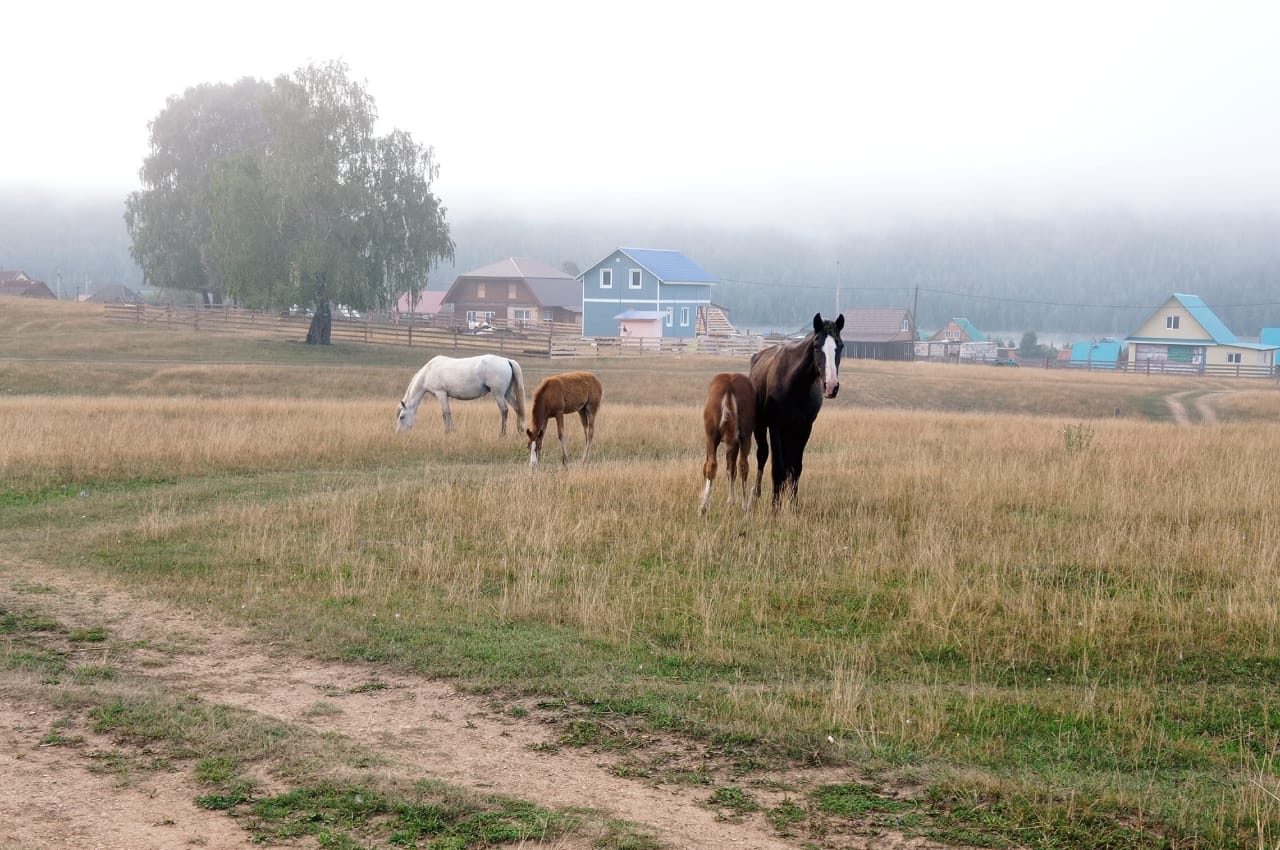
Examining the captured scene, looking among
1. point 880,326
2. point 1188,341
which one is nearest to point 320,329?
point 880,326

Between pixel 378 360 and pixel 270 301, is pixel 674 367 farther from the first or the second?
pixel 270 301

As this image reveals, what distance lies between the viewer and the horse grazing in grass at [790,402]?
13047 mm

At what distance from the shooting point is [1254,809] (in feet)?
17.1

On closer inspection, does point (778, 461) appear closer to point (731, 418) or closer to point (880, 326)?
point (731, 418)

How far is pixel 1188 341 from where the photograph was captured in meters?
93.4

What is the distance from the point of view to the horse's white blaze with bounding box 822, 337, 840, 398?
476 inches

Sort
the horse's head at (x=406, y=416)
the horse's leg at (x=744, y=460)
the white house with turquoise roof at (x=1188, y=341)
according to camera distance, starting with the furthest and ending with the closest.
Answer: the white house with turquoise roof at (x=1188, y=341), the horse's head at (x=406, y=416), the horse's leg at (x=744, y=460)

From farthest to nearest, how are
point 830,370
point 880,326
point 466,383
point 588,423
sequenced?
point 880,326
point 466,383
point 588,423
point 830,370

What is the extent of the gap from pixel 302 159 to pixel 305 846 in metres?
47.0

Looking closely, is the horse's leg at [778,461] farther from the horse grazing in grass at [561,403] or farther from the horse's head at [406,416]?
the horse's head at [406,416]

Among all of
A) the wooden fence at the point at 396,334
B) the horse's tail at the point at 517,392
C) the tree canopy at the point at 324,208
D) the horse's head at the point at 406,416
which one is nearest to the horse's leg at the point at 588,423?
the horse's tail at the point at 517,392

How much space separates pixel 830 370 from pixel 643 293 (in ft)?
231

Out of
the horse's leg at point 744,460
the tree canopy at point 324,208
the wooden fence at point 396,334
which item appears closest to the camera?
the horse's leg at point 744,460

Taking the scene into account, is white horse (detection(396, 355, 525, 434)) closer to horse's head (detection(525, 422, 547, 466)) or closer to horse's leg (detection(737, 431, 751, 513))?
horse's head (detection(525, 422, 547, 466))
